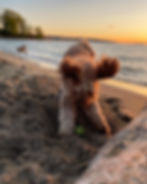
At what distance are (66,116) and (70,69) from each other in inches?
23.2

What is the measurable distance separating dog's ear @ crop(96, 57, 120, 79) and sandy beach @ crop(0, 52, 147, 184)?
0.55 metres

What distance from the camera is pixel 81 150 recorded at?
219 cm

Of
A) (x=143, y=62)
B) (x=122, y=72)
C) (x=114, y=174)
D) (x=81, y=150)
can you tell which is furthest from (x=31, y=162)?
(x=143, y=62)

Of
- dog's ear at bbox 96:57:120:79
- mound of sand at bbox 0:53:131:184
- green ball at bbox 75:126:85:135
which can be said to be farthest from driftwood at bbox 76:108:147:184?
dog's ear at bbox 96:57:120:79

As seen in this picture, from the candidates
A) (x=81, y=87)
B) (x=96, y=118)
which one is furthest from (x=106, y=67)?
(x=96, y=118)

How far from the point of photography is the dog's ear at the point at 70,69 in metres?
2.49

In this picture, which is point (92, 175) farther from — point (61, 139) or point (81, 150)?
point (61, 139)

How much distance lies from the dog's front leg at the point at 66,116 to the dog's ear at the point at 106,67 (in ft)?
1.63

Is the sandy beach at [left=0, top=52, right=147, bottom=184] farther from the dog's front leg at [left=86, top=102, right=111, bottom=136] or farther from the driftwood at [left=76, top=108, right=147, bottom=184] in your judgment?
the driftwood at [left=76, top=108, right=147, bottom=184]

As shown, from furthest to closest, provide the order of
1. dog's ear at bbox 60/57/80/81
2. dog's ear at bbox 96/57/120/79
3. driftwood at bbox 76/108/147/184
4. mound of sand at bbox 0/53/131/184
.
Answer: dog's ear at bbox 96/57/120/79
dog's ear at bbox 60/57/80/81
mound of sand at bbox 0/53/131/184
driftwood at bbox 76/108/147/184

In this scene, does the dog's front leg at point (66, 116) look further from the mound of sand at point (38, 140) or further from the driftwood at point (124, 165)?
the driftwood at point (124, 165)

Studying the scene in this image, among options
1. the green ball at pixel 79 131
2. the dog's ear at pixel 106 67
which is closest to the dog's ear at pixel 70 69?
the dog's ear at pixel 106 67

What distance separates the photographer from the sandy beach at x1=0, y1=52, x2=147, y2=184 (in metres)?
1.80

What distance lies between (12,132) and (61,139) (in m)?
0.53
